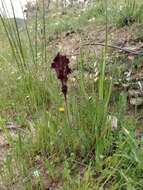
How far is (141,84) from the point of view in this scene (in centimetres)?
234

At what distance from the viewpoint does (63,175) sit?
5.98 feet

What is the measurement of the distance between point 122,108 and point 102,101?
0.16 metres

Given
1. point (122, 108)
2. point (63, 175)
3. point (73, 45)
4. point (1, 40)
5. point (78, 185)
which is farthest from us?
point (1, 40)

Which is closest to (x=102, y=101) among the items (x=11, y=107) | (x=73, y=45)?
(x=11, y=107)

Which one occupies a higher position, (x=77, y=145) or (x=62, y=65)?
(x=62, y=65)

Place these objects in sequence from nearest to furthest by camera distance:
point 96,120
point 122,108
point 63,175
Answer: point 63,175 → point 96,120 → point 122,108

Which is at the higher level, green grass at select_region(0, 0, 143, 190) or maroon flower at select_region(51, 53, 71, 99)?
maroon flower at select_region(51, 53, 71, 99)

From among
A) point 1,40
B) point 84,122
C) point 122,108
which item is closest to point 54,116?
point 84,122

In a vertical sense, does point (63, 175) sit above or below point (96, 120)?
below

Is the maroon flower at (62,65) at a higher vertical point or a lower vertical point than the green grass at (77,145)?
higher

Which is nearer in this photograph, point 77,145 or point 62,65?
point 62,65

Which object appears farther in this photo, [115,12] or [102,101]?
[115,12]

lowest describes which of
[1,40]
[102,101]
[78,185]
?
[1,40]

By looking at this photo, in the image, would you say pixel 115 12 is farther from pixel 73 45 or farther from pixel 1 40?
pixel 1 40
